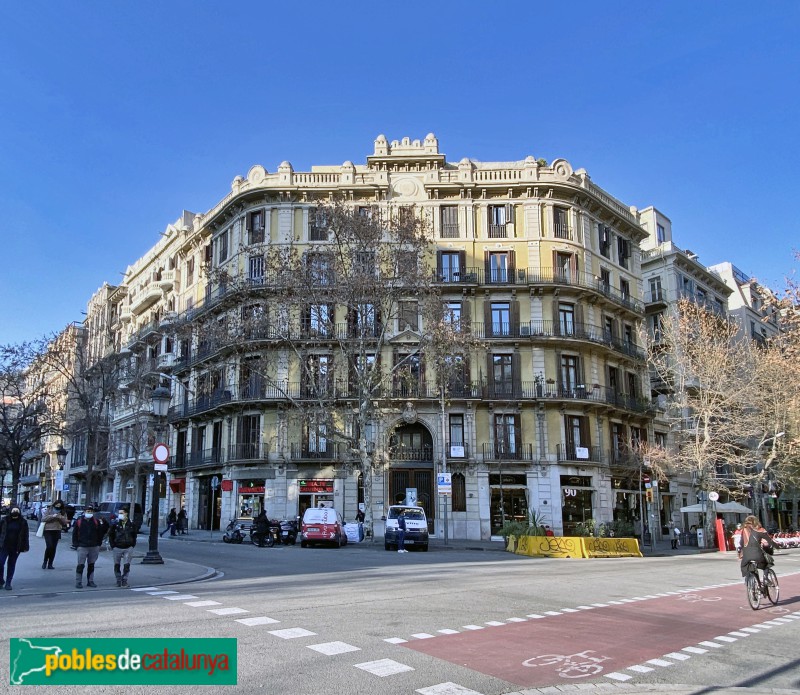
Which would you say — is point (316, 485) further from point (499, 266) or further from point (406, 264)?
point (499, 266)

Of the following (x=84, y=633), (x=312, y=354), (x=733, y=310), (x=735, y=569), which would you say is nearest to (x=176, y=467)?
(x=312, y=354)

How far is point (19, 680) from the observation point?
638cm

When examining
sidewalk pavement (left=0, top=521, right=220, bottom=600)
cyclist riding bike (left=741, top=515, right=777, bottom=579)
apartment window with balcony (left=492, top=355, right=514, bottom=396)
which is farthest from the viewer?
apartment window with balcony (left=492, top=355, right=514, bottom=396)

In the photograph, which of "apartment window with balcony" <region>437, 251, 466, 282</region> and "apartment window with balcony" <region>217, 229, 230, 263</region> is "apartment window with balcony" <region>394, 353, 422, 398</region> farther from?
"apartment window with balcony" <region>217, 229, 230, 263</region>

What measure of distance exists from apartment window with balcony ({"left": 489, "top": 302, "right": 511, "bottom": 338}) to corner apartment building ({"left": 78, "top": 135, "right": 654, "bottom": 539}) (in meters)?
0.09

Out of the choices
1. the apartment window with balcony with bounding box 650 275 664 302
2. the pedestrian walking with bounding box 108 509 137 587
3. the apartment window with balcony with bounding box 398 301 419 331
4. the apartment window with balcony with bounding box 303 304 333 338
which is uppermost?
the apartment window with balcony with bounding box 650 275 664 302

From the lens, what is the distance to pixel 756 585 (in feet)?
41.7

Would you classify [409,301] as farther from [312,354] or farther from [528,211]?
[528,211]

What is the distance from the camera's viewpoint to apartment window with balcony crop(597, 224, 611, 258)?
151 ft

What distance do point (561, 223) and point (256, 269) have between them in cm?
1922

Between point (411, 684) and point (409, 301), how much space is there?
30773 millimetres

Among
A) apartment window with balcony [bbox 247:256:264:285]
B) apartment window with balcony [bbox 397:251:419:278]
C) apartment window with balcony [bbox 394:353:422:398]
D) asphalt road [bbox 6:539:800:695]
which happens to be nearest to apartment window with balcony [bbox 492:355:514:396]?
apartment window with balcony [bbox 394:353:422:398]

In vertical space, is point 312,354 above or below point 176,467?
above

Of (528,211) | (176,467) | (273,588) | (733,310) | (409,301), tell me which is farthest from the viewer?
(733,310)
